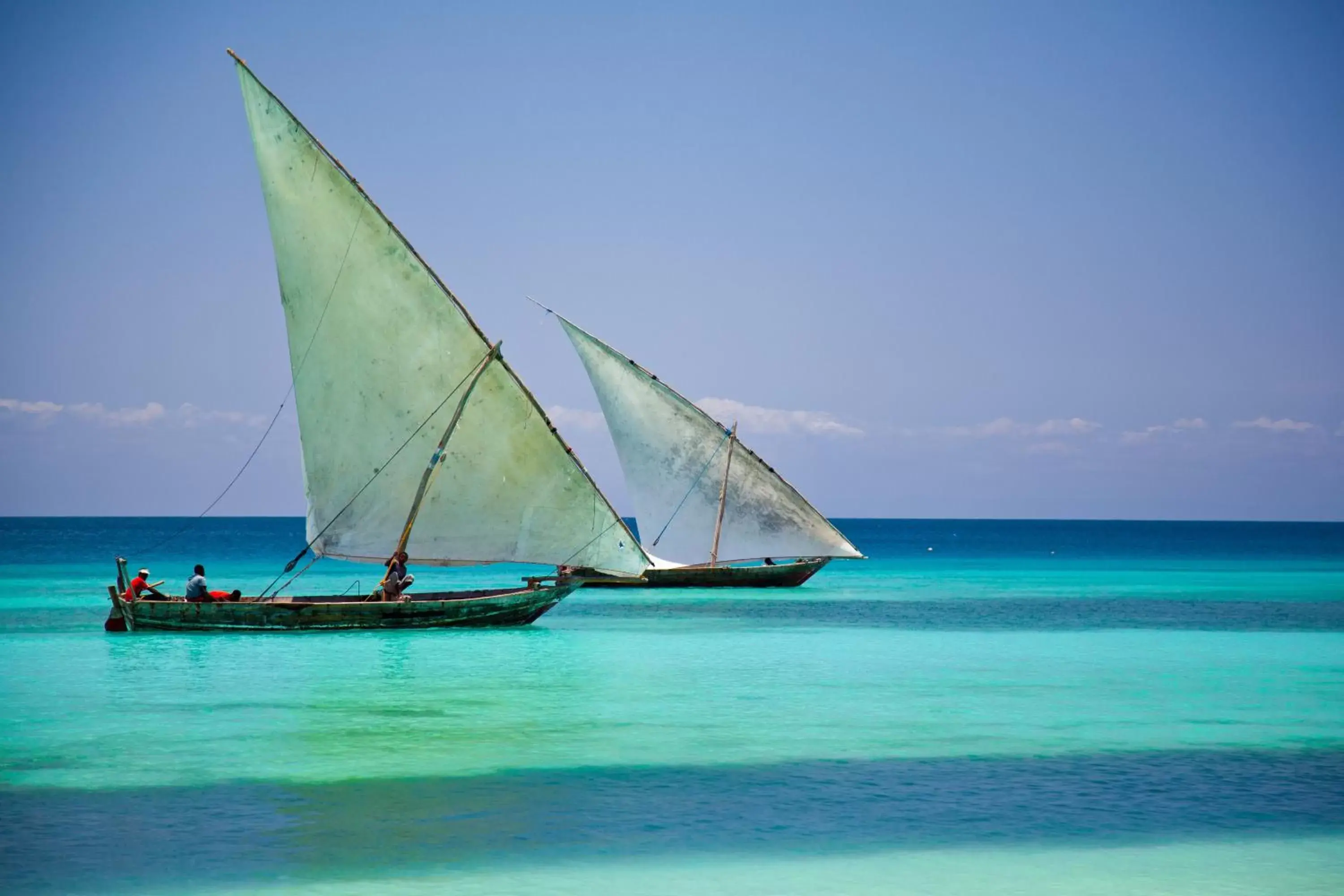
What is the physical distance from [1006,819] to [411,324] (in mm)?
19000

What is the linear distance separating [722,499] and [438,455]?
1842 cm

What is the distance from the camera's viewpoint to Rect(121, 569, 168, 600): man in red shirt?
2902 cm

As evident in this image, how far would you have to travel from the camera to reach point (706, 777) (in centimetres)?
1457

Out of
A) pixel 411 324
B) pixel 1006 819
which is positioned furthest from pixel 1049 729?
pixel 411 324

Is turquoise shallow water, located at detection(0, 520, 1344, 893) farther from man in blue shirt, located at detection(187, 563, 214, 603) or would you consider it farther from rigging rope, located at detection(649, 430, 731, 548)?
rigging rope, located at detection(649, 430, 731, 548)

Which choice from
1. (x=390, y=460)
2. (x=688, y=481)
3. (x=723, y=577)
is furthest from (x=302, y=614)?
(x=723, y=577)

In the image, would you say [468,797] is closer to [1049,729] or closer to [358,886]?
[358,886]

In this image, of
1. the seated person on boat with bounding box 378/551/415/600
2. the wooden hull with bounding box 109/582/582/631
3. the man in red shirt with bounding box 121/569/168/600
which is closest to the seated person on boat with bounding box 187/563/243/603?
the wooden hull with bounding box 109/582/582/631

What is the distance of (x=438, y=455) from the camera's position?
29016 mm

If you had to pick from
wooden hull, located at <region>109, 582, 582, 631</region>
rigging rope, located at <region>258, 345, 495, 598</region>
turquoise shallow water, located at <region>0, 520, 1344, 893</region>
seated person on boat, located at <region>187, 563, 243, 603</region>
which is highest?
rigging rope, located at <region>258, 345, 495, 598</region>

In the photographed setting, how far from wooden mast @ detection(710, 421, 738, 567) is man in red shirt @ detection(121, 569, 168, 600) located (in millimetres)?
20614

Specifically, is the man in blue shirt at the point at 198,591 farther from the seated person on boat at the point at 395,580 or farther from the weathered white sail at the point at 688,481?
the weathered white sail at the point at 688,481

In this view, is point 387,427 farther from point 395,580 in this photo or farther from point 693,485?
point 693,485

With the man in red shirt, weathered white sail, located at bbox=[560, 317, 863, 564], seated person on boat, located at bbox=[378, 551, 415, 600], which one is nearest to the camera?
the man in red shirt
